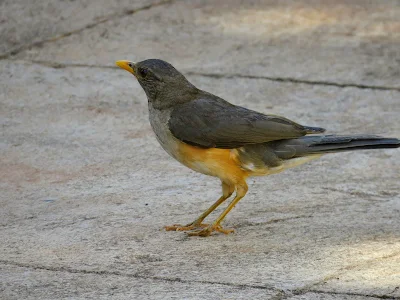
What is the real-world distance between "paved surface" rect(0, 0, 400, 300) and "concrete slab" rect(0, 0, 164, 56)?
0.02 meters

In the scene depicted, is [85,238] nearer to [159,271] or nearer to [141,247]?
[141,247]

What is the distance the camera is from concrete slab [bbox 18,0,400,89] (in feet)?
29.7

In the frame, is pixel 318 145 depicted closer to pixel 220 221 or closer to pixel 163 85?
pixel 220 221

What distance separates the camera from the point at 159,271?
16.8 feet

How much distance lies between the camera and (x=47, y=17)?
10164 millimetres

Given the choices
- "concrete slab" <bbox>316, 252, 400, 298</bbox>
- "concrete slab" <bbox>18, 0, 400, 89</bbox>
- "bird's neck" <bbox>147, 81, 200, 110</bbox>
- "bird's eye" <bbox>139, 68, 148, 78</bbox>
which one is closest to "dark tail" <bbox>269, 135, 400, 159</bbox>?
"bird's neck" <bbox>147, 81, 200, 110</bbox>

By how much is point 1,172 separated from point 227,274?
7.68ft

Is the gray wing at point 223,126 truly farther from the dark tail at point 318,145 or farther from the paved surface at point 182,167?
the paved surface at point 182,167

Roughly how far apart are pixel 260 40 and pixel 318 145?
13.4ft

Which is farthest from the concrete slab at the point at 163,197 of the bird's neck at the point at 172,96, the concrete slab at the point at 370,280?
the bird's neck at the point at 172,96

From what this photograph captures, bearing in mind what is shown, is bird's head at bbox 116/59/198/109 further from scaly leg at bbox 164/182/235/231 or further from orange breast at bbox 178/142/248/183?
scaly leg at bbox 164/182/235/231

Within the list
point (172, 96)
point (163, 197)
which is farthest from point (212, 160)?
point (163, 197)

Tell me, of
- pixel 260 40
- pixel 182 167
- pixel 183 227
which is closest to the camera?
pixel 183 227

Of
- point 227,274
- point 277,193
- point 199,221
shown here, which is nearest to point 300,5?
point 277,193
